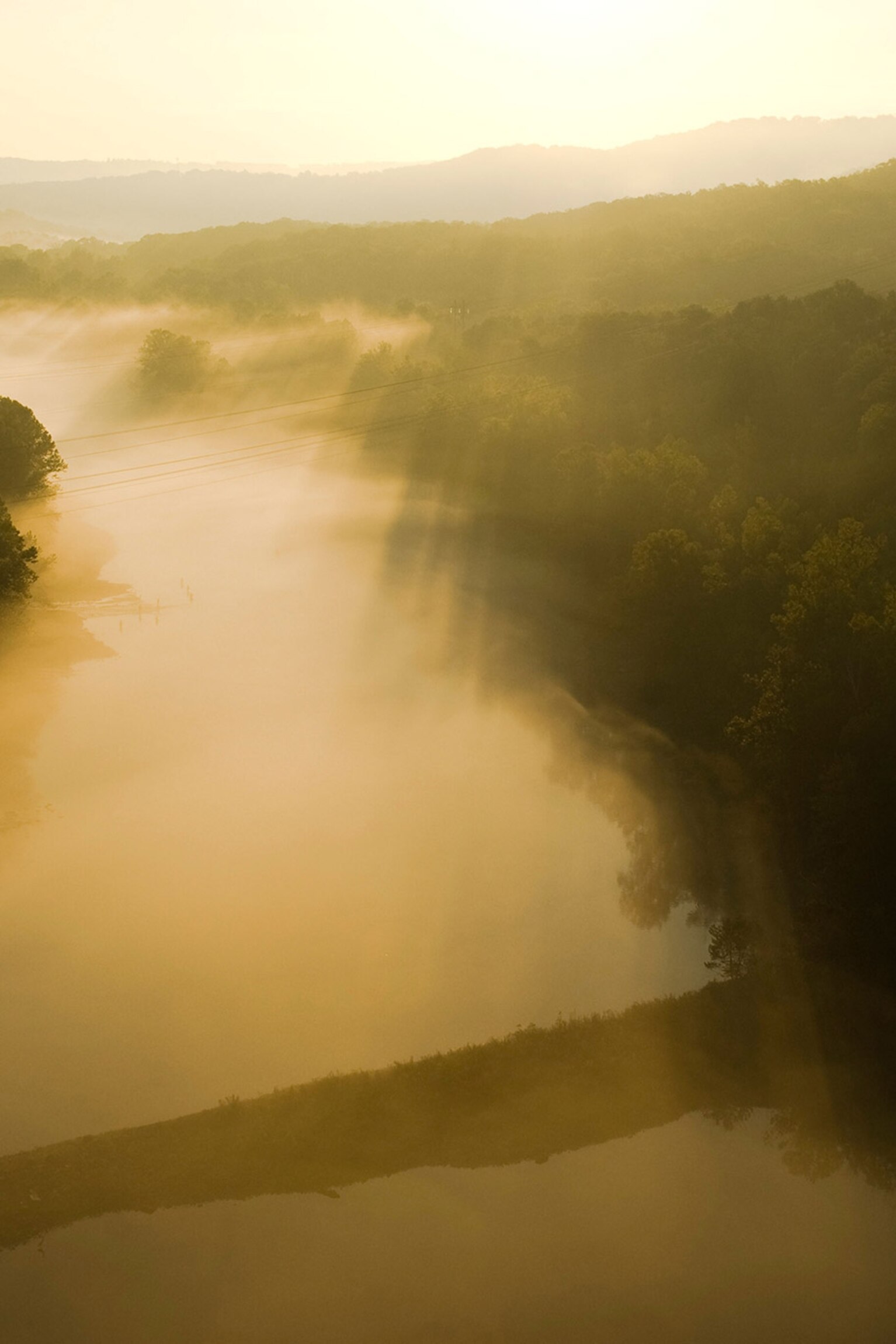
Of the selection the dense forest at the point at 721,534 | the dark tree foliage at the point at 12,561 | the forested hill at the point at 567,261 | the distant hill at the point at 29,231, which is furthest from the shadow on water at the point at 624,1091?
the distant hill at the point at 29,231

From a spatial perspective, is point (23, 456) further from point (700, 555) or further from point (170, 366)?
point (700, 555)

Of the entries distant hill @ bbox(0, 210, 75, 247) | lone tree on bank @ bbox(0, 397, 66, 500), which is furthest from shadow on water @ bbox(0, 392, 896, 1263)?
distant hill @ bbox(0, 210, 75, 247)

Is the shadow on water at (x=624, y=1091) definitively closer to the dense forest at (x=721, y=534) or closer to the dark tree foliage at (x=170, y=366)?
the dense forest at (x=721, y=534)

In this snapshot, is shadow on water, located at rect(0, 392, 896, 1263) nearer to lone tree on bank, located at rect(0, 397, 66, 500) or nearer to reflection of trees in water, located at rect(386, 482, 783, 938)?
reflection of trees in water, located at rect(386, 482, 783, 938)

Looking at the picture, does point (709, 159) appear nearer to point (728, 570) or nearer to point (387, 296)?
point (387, 296)

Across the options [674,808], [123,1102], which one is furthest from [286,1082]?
[674,808]

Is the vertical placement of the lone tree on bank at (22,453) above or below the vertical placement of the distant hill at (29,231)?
below

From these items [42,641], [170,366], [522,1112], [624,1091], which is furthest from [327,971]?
[170,366]

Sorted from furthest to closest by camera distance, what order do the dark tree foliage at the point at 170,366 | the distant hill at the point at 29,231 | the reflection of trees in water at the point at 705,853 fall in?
1. the distant hill at the point at 29,231
2. the dark tree foliage at the point at 170,366
3. the reflection of trees in water at the point at 705,853
